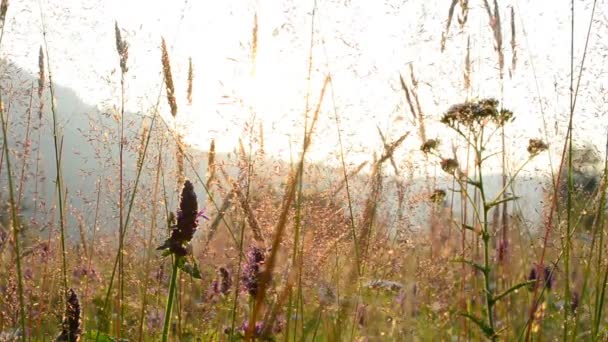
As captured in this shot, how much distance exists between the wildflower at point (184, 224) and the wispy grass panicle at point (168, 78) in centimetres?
108

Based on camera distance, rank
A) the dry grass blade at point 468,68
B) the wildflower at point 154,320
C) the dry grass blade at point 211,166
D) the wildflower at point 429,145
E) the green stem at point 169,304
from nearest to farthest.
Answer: the green stem at point 169,304, the wildflower at point 429,145, the dry grass blade at point 211,166, the wildflower at point 154,320, the dry grass blade at point 468,68

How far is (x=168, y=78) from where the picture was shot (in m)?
2.51

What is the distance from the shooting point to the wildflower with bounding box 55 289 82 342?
1.56m

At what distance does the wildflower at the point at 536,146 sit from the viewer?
7.37 ft

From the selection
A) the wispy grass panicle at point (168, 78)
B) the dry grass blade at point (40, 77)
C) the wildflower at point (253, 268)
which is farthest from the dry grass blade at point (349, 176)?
the dry grass blade at point (40, 77)

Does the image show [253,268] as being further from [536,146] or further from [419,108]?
[419,108]

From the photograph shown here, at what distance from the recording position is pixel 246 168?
2211 mm

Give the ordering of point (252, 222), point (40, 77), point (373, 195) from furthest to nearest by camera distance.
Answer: point (40, 77) < point (373, 195) < point (252, 222)

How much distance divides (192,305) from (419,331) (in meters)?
1.01

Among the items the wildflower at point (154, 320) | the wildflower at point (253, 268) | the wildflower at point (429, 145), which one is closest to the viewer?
the wildflower at point (253, 268)

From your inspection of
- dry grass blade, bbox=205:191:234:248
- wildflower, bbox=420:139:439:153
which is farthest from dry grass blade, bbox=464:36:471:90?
dry grass blade, bbox=205:191:234:248

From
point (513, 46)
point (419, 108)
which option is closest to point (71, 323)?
point (419, 108)

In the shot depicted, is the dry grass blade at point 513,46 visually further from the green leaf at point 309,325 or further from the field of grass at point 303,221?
the green leaf at point 309,325

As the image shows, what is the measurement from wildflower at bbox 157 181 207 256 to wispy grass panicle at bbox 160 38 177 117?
1.08 m
